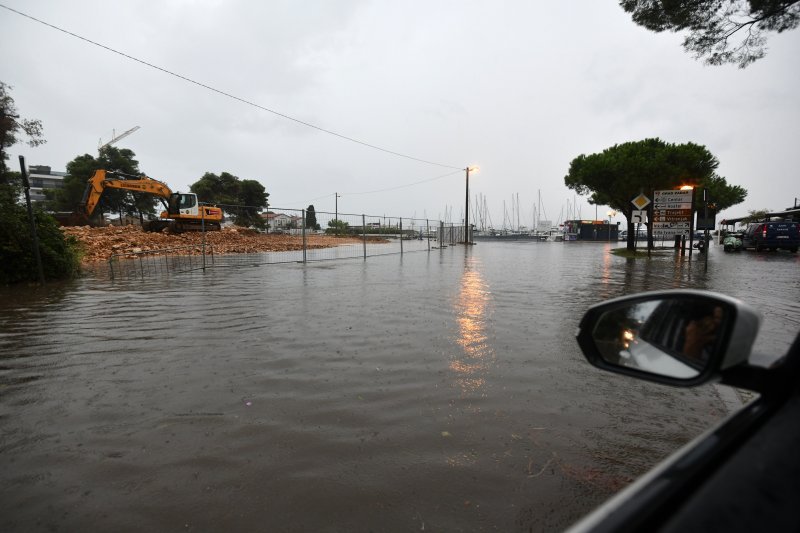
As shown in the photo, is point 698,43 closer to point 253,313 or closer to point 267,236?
point 253,313

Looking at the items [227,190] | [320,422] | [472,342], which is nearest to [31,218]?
[320,422]

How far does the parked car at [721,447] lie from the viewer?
65 centimetres

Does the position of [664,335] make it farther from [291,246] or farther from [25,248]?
[291,246]

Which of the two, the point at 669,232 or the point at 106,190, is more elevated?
the point at 106,190

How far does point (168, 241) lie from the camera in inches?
982

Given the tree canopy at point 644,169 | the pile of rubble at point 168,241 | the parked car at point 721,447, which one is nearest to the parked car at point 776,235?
the tree canopy at point 644,169

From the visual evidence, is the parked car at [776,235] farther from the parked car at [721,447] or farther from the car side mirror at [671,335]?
the parked car at [721,447]

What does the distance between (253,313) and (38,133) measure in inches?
595

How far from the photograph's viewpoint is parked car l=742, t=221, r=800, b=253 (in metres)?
21.2

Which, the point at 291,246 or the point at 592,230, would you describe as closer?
the point at 291,246

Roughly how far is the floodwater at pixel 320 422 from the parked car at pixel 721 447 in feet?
0.45

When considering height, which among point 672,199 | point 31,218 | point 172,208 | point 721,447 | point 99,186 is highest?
point 99,186

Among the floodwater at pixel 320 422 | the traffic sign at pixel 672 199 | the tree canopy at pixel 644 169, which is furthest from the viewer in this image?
the tree canopy at pixel 644 169

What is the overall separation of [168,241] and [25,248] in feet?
49.8
